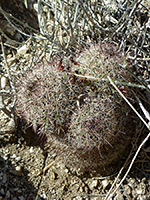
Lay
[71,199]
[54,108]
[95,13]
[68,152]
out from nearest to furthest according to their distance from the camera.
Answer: [54,108] < [68,152] < [71,199] < [95,13]

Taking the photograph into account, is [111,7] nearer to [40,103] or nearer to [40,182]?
[40,103]

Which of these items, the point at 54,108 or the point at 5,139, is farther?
the point at 5,139

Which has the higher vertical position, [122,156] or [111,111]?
[111,111]

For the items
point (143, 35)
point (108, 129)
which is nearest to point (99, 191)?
point (108, 129)

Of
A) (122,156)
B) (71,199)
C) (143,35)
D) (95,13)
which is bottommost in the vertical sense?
(71,199)

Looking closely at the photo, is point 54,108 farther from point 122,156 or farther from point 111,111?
point 122,156

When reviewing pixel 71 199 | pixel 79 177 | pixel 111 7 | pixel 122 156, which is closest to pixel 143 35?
pixel 111 7

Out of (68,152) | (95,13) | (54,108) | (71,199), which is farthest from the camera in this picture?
(95,13)
